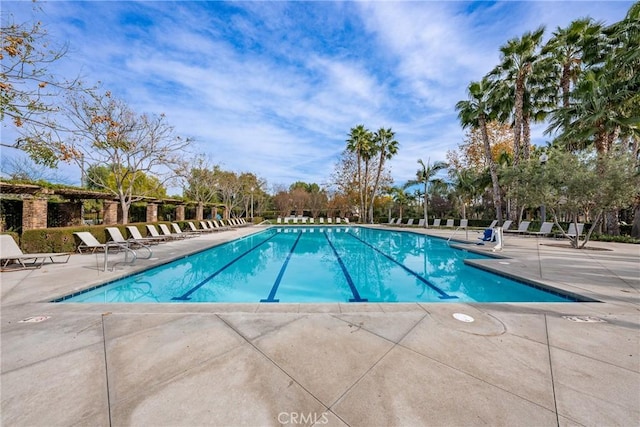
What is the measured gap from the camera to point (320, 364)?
224 centimetres

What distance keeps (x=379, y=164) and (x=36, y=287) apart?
2815 centimetres

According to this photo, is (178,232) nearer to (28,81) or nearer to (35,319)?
(28,81)

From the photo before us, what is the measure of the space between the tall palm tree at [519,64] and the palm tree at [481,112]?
1.18m

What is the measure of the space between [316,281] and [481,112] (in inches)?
727

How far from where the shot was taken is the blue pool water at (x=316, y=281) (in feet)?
17.2

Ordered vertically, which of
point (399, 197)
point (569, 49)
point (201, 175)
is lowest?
point (399, 197)

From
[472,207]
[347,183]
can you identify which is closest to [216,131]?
[347,183]

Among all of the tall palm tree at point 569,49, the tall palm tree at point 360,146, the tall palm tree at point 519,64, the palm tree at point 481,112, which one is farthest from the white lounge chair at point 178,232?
the tall palm tree at point 569,49

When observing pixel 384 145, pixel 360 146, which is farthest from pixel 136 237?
pixel 384 145

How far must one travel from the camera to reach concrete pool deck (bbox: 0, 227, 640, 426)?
1688mm

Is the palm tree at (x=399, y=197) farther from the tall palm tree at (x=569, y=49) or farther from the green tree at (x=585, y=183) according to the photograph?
the green tree at (x=585, y=183)

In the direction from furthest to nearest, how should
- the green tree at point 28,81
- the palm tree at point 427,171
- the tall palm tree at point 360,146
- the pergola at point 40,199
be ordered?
the tall palm tree at point 360,146 → the palm tree at point 427,171 → the pergola at point 40,199 → the green tree at point 28,81

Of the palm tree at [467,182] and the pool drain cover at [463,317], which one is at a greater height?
the palm tree at [467,182]

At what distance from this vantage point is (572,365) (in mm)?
2217
